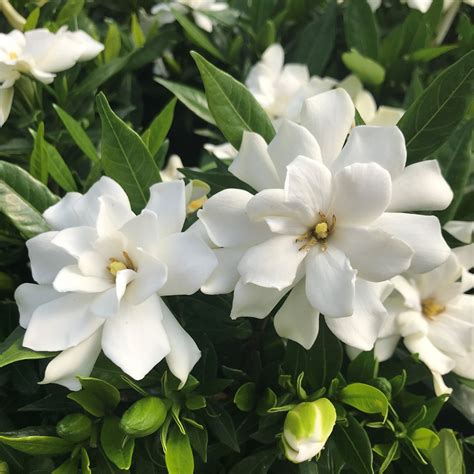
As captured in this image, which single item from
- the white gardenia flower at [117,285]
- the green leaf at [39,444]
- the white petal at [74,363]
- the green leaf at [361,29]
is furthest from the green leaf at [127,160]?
the green leaf at [361,29]

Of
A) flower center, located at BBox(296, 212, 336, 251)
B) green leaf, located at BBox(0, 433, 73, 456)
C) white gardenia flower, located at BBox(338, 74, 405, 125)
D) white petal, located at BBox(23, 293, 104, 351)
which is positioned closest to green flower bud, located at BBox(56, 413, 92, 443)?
green leaf, located at BBox(0, 433, 73, 456)

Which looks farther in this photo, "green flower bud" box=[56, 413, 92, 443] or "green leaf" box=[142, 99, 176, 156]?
"green leaf" box=[142, 99, 176, 156]

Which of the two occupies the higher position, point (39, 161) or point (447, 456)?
point (39, 161)

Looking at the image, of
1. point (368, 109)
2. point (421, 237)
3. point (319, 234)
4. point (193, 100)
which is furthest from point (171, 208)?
point (368, 109)

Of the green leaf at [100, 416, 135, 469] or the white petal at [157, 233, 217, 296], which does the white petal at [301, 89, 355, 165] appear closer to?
the white petal at [157, 233, 217, 296]

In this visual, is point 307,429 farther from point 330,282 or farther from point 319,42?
point 319,42

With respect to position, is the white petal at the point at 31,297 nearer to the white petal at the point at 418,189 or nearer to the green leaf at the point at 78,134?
the green leaf at the point at 78,134

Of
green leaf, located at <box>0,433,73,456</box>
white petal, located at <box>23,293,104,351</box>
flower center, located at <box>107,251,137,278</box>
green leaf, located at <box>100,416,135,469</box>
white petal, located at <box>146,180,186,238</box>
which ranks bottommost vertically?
green leaf, located at <box>0,433,73,456</box>
